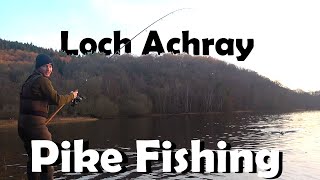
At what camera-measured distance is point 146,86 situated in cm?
13725

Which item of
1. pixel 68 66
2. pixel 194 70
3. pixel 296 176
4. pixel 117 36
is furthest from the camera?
pixel 194 70

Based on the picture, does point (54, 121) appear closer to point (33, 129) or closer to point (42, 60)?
point (42, 60)

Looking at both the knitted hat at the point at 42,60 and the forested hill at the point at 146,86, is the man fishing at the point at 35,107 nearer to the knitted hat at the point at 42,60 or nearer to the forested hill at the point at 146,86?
the knitted hat at the point at 42,60

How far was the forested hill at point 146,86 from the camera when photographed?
99.4 meters

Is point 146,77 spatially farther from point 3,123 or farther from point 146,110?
point 3,123

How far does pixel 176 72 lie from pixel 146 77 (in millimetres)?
15801

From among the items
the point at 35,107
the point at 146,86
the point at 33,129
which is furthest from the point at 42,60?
the point at 146,86

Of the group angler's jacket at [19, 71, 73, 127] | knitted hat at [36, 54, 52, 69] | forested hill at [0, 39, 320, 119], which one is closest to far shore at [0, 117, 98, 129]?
forested hill at [0, 39, 320, 119]

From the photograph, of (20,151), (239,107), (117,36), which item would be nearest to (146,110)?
(239,107)

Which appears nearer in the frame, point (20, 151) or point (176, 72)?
point (20, 151)

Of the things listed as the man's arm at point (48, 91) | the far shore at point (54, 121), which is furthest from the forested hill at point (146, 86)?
the man's arm at point (48, 91)

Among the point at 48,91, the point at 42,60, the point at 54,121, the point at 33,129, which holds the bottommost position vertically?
the point at 54,121

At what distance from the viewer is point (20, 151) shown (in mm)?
31703

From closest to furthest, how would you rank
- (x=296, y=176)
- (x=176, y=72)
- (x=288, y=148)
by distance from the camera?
(x=296, y=176) < (x=288, y=148) < (x=176, y=72)
